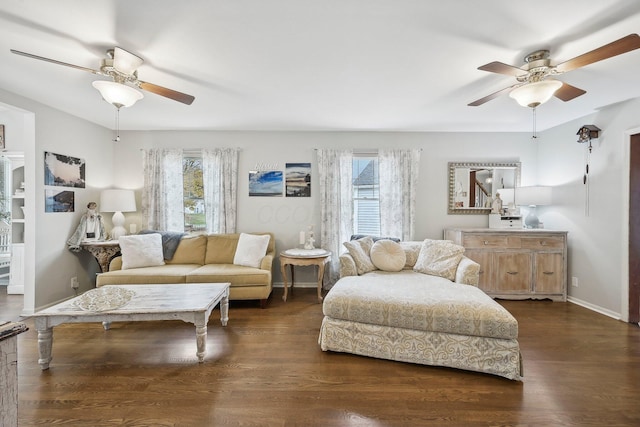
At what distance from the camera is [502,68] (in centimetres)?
196

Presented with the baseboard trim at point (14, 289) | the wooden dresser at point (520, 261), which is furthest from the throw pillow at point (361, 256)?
the baseboard trim at point (14, 289)

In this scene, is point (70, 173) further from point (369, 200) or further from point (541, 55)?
point (541, 55)

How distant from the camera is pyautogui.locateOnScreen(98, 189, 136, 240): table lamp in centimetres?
395

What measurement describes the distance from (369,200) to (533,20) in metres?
2.95

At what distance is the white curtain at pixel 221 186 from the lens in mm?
4344

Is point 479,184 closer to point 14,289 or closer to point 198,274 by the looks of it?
point 198,274

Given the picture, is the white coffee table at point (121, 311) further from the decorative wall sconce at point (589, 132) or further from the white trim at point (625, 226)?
the decorative wall sconce at point (589, 132)

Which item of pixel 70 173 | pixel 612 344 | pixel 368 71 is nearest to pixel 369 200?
pixel 368 71

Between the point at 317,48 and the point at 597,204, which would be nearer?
the point at 317,48

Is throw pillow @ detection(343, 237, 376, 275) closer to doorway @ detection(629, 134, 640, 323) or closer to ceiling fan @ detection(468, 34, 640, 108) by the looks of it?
ceiling fan @ detection(468, 34, 640, 108)

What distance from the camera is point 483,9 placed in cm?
170

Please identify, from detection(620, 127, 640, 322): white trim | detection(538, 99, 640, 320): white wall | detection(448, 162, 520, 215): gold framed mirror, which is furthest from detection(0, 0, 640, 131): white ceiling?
detection(448, 162, 520, 215): gold framed mirror

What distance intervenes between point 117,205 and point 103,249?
0.66m

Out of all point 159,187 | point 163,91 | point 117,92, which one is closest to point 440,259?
point 163,91
